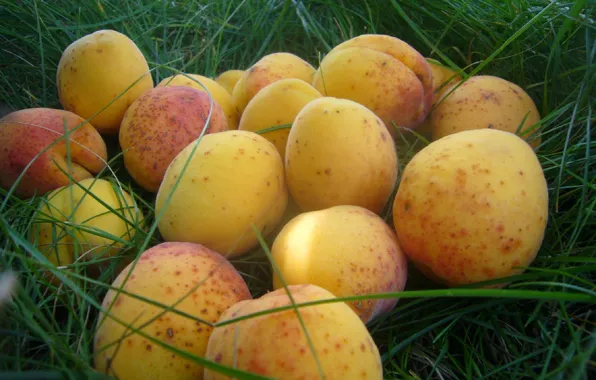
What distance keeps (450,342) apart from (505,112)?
84cm

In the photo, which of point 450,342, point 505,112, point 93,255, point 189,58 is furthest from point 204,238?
point 189,58

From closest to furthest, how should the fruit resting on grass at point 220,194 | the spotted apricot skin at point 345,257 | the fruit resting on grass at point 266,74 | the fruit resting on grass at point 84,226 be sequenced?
the spotted apricot skin at point 345,257 < the fruit resting on grass at point 220,194 < the fruit resting on grass at point 84,226 < the fruit resting on grass at point 266,74

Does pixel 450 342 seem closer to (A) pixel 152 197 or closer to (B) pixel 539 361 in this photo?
(B) pixel 539 361

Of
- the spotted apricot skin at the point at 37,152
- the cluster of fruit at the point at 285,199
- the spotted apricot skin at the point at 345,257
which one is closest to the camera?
the cluster of fruit at the point at 285,199

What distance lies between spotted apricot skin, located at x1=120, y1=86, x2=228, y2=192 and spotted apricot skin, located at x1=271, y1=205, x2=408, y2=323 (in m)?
0.62

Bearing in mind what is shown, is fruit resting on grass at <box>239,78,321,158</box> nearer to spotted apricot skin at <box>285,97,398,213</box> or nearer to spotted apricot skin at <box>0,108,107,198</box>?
spotted apricot skin at <box>285,97,398,213</box>

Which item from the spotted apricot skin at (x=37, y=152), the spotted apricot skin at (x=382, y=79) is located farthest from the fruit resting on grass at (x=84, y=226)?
the spotted apricot skin at (x=382, y=79)

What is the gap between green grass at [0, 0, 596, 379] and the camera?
42.6 inches

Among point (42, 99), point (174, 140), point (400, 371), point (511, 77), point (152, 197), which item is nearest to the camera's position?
point (400, 371)

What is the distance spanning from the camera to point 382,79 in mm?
1792

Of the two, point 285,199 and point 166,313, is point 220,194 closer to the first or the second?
point 285,199

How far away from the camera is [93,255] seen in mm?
1548

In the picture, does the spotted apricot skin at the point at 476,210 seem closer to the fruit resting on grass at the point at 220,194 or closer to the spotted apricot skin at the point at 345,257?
the spotted apricot skin at the point at 345,257

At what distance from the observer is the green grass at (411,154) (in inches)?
42.6
